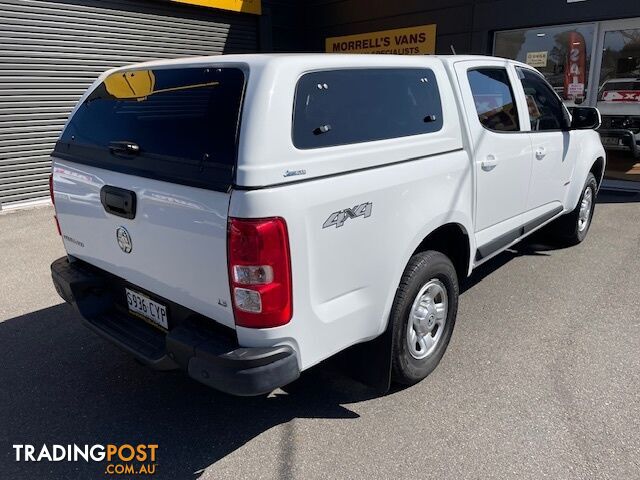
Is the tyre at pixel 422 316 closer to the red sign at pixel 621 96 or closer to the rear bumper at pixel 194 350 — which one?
the rear bumper at pixel 194 350

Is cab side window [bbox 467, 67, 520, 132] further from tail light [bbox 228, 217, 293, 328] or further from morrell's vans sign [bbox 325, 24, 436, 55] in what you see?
morrell's vans sign [bbox 325, 24, 436, 55]

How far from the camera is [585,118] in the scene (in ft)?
14.9

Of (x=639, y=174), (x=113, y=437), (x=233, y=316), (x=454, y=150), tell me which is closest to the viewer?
(x=233, y=316)

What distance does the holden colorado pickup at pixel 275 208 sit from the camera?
2.07 m

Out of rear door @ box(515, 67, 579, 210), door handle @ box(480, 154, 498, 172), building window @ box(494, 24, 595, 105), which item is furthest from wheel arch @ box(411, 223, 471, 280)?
building window @ box(494, 24, 595, 105)

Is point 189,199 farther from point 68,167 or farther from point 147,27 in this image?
point 147,27

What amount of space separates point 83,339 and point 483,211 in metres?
3.07

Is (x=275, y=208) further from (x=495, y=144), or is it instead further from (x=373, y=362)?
(x=495, y=144)

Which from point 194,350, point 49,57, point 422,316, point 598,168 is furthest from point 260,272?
point 49,57

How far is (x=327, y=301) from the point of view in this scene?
2.30 metres

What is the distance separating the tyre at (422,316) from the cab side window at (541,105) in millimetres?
1840

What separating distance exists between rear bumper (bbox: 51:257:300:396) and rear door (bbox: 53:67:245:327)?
0.38 ft

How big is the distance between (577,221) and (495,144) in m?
2.50

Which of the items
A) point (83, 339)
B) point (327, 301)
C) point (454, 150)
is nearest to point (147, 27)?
point (83, 339)
